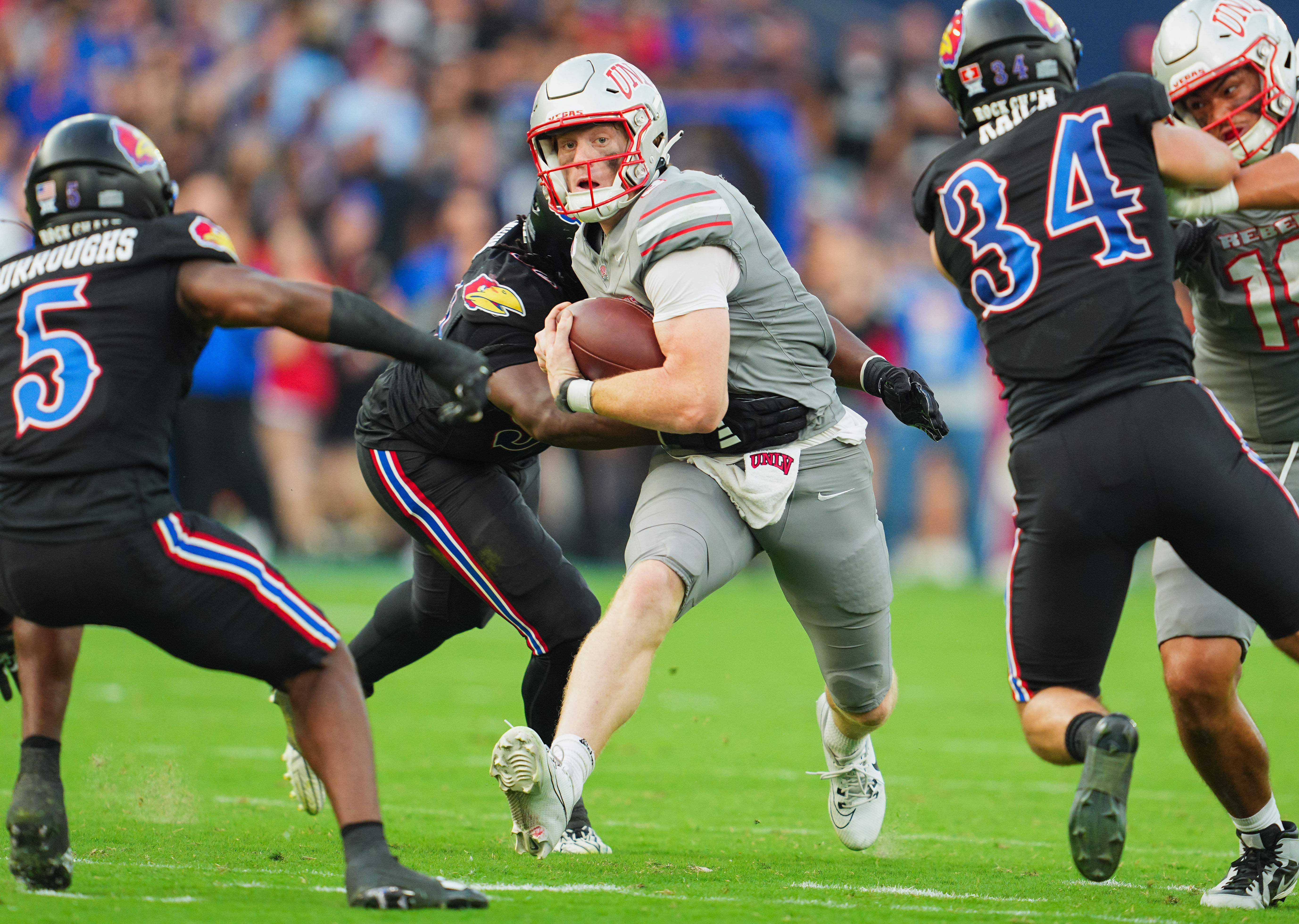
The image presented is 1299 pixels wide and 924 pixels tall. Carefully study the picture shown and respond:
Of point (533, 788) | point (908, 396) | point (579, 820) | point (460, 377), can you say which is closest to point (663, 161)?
point (908, 396)

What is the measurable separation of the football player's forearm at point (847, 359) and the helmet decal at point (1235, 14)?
130 cm

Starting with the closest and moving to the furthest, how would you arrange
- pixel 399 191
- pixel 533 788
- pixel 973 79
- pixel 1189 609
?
pixel 533 788 → pixel 973 79 → pixel 1189 609 → pixel 399 191

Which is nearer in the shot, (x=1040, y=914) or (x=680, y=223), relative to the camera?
(x=1040, y=914)

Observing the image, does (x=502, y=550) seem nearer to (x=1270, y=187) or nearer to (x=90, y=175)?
(x=90, y=175)

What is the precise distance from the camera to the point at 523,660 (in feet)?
30.3

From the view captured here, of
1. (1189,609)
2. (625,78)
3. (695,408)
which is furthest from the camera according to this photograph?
(625,78)

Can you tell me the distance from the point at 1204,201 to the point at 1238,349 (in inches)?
32.7

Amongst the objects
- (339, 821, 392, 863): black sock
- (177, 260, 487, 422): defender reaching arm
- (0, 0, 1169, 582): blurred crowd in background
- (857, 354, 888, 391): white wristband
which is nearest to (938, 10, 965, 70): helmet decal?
(857, 354, 888, 391): white wristband

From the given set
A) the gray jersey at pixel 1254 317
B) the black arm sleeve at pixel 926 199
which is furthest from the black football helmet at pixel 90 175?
the gray jersey at pixel 1254 317

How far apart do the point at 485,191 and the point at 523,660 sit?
537 cm

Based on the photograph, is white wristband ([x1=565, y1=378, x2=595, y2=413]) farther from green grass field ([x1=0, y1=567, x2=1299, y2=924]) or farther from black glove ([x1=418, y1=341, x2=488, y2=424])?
green grass field ([x1=0, y1=567, x2=1299, y2=924])

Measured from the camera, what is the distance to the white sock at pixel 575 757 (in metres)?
3.67

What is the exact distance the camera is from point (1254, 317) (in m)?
4.18

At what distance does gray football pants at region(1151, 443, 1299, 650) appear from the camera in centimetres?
392
